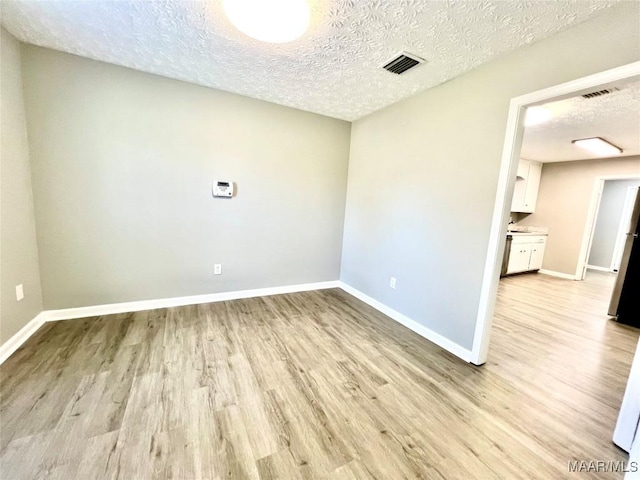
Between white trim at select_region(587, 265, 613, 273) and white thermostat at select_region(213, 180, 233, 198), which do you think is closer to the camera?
white thermostat at select_region(213, 180, 233, 198)

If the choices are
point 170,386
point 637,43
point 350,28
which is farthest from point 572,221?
point 170,386

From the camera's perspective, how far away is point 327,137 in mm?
3572

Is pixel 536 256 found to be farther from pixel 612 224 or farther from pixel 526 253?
pixel 612 224

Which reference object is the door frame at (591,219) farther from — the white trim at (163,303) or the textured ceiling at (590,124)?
the white trim at (163,303)

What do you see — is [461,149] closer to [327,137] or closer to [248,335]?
[327,137]

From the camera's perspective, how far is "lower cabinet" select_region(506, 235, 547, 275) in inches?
203

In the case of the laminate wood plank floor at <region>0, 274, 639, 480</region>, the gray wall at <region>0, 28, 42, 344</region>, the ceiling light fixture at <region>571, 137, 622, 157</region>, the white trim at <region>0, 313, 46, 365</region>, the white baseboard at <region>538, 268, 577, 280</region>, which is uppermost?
the ceiling light fixture at <region>571, 137, 622, 157</region>

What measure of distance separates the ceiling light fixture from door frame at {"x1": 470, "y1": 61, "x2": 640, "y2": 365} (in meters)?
3.05

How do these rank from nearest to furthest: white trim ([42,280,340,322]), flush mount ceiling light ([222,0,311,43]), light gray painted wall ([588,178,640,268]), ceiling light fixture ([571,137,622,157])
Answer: flush mount ceiling light ([222,0,311,43])
white trim ([42,280,340,322])
ceiling light fixture ([571,137,622,157])
light gray painted wall ([588,178,640,268])

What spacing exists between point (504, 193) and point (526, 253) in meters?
4.56

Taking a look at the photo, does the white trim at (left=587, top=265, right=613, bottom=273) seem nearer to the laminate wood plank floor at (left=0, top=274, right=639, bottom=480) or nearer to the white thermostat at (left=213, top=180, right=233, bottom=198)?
the laminate wood plank floor at (left=0, top=274, right=639, bottom=480)

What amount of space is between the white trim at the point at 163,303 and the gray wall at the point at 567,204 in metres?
5.39

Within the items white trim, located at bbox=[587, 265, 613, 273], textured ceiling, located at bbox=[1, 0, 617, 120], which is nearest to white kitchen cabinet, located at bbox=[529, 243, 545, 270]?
white trim, located at bbox=[587, 265, 613, 273]

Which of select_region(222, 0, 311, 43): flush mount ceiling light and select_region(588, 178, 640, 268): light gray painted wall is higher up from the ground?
select_region(222, 0, 311, 43): flush mount ceiling light
